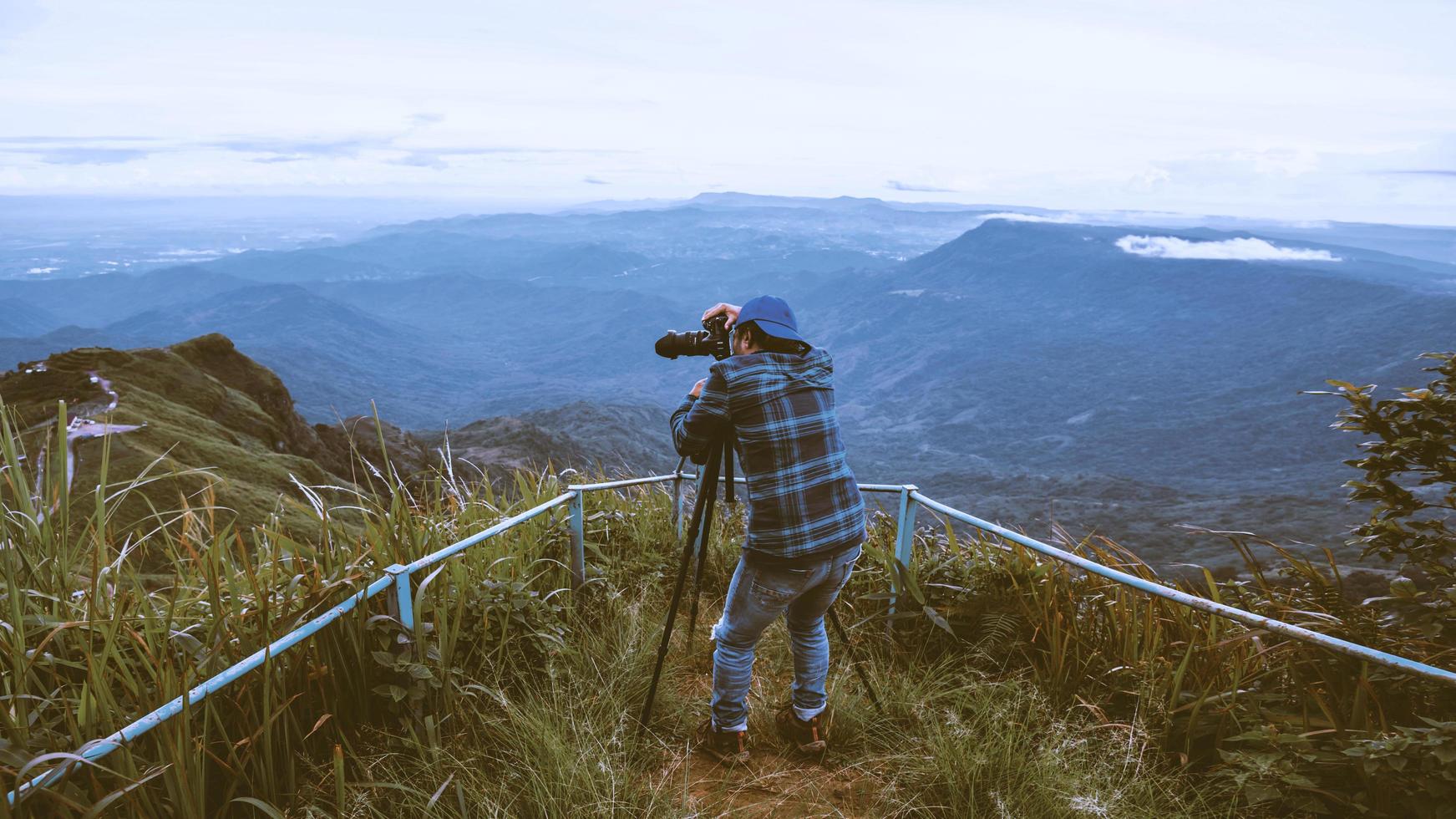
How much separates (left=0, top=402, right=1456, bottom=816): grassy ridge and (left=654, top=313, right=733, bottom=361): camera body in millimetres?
1249

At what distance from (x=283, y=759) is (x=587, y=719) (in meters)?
1.03

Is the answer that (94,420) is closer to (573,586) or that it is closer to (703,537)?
(573,586)

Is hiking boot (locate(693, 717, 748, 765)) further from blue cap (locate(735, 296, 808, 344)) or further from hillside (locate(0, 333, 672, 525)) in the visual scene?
hillside (locate(0, 333, 672, 525))

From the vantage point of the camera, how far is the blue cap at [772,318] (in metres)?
2.98

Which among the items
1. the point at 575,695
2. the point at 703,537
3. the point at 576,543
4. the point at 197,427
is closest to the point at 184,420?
the point at 197,427

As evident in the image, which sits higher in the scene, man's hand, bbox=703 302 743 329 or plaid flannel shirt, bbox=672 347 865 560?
man's hand, bbox=703 302 743 329

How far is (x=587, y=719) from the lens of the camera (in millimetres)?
3068

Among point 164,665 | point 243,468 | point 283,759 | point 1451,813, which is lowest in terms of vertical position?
point 243,468

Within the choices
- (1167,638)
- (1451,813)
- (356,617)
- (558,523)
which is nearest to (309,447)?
(558,523)

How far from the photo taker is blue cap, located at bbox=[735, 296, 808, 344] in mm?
2980

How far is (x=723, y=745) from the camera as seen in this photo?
10.8 ft

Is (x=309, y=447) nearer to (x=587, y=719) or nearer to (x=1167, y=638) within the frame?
(x=587, y=719)

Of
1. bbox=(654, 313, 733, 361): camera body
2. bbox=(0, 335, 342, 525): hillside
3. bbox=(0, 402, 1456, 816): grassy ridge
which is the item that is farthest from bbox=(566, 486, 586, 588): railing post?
bbox=(0, 335, 342, 525): hillside

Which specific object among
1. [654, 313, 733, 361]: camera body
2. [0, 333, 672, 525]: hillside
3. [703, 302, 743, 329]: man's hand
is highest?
Answer: [703, 302, 743, 329]: man's hand
